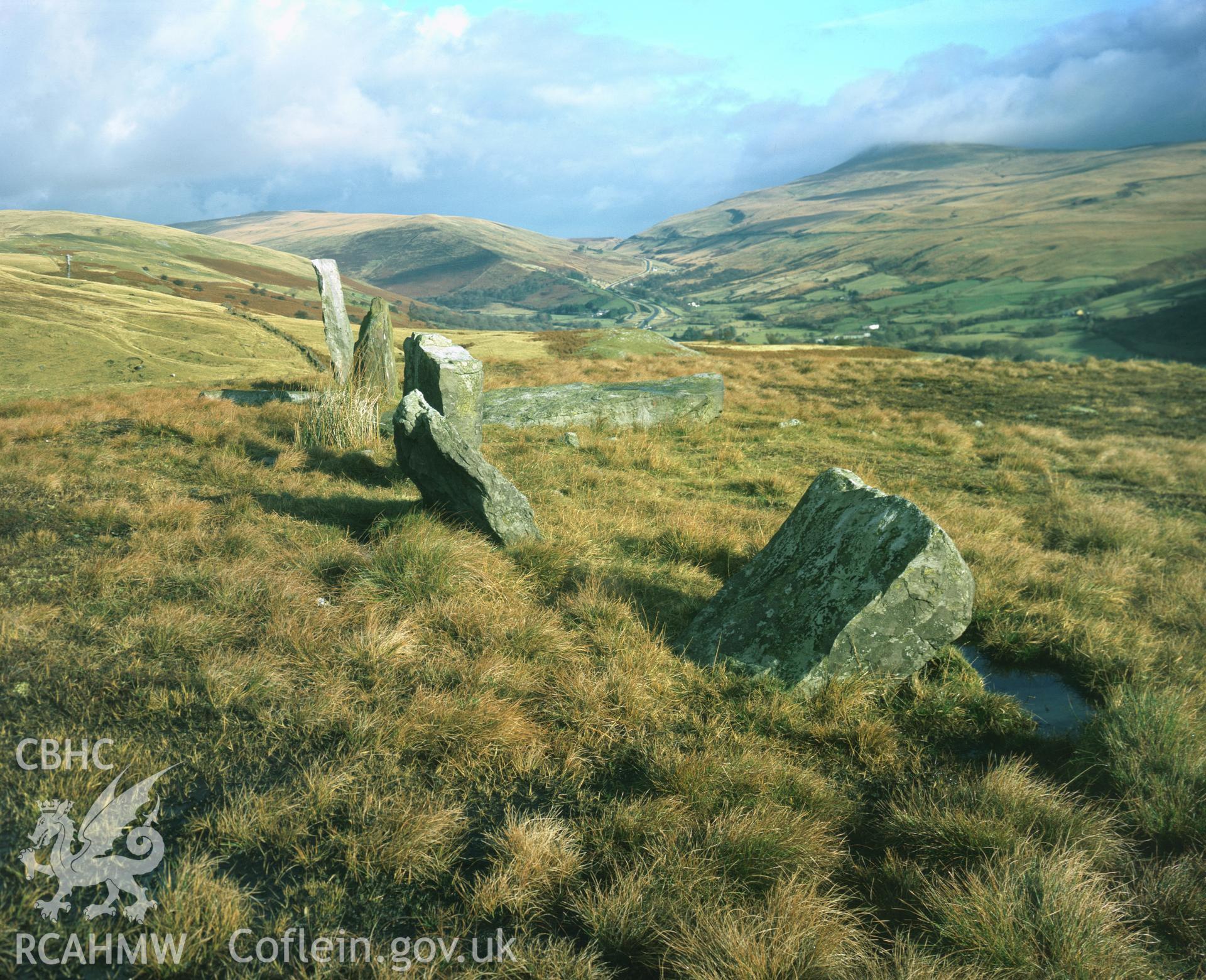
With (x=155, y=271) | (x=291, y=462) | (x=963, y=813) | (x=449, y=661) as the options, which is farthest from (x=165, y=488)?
(x=155, y=271)

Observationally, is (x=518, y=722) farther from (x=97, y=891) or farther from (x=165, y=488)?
(x=165, y=488)

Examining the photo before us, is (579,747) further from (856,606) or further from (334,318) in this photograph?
(334,318)

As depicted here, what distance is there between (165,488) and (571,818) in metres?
6.87

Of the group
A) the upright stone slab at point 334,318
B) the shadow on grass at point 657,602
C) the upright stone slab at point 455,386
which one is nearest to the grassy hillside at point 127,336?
the upright stone slab at point 334,318

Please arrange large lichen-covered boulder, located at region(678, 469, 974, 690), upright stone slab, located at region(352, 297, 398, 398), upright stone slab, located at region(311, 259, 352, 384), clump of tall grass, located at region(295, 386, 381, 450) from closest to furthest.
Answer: large lichen-covered boulder, located at region(678, 469, 974, 690) < clump of tall grass, located at region(295, 386, 381, 450) < upright stone slab, located at region(352, 297, 398, 398) < upright stone slab, located at region(311, 259, 352, 384)

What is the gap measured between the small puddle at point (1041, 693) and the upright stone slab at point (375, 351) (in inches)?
502

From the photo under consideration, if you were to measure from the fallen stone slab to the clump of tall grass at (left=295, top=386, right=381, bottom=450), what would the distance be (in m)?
3.32

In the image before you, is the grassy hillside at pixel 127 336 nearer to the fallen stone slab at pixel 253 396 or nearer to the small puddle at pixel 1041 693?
the fallen stone slab at pixel 253 396

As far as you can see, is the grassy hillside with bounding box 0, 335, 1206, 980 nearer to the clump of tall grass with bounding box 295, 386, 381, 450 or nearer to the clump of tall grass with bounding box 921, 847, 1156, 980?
the clump of tall grass with bounding box 921, 847, 1156, 980

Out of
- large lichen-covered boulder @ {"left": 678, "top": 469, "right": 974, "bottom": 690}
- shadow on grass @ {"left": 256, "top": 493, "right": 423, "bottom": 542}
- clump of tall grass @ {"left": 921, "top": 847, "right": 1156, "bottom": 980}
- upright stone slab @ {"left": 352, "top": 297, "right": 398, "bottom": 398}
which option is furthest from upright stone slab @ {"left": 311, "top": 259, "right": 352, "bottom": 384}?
clump of tall grass @ {"left": 921, "top": 847, "right": 1156, "bottom": 980}

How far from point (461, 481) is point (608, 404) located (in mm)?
8090

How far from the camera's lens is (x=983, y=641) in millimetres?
5320

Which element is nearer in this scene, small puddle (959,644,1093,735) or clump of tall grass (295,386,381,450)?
small puddle (959,644,1093,735)

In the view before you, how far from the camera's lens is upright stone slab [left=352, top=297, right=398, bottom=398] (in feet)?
47.4
